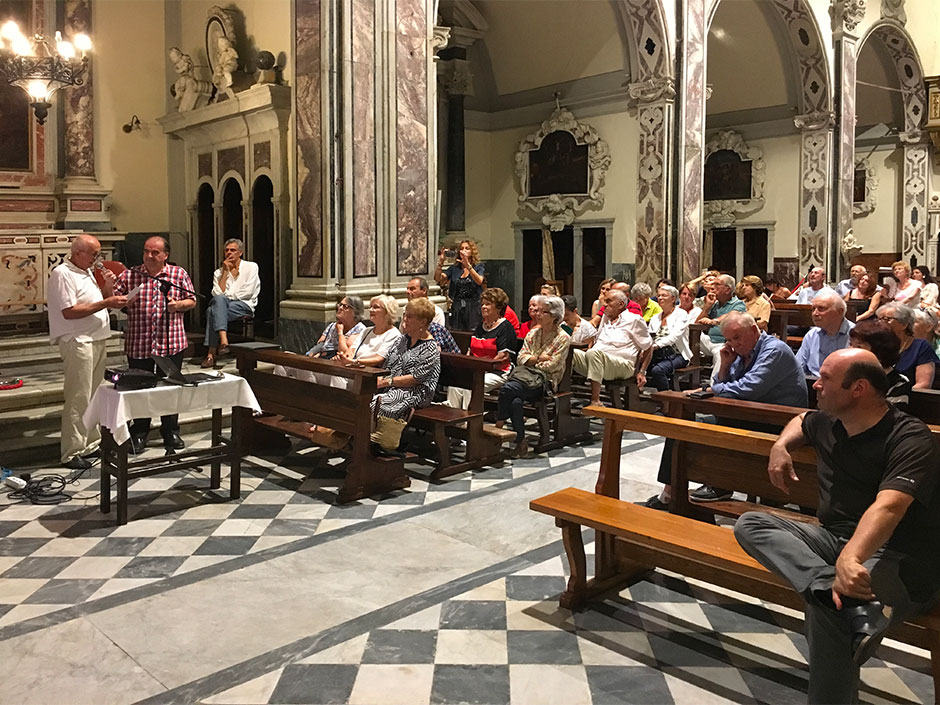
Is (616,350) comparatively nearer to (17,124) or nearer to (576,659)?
(576,659)

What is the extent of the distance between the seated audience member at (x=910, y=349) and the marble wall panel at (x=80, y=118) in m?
9.66

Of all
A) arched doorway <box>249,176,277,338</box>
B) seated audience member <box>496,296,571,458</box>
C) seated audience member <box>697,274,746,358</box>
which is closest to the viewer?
seated audience member <box>496,296,571,458</box>

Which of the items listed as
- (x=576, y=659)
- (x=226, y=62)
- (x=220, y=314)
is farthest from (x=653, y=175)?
(x=576, y=659)

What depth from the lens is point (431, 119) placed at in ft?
29.2

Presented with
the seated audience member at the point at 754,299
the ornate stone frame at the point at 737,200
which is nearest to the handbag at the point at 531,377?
the seated audience member at the point at 754,299

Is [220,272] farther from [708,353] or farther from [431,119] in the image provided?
[708,353]

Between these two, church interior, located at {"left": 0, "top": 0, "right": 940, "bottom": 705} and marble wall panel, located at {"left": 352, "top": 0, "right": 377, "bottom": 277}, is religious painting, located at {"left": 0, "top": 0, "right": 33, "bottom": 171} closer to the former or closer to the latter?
church interior, located at {"left": 0, "top": 0, "right": 940, "bottom": 705}

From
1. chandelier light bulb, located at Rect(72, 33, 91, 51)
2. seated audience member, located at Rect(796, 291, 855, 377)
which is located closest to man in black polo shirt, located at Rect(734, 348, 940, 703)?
seated audience member, located at Rect(796, 291, 855, 377)

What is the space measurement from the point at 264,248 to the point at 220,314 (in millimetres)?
2227

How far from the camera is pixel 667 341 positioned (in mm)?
8406

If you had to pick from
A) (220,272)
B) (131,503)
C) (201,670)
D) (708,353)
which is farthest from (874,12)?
(201,670)

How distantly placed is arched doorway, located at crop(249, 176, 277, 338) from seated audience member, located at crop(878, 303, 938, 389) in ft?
23.4

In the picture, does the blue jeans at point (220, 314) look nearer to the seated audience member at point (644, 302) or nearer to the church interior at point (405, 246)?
the church interior at point (405, 246)

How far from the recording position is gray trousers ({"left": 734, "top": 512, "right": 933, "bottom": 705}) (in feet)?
9.34
